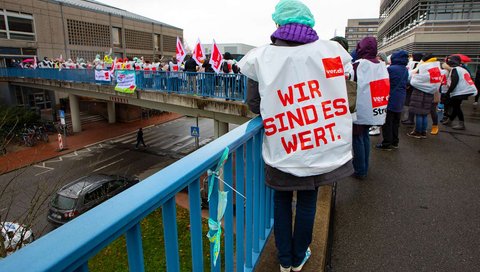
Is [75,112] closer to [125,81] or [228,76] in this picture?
[125,81]

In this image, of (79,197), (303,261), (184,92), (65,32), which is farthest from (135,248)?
(65,32)

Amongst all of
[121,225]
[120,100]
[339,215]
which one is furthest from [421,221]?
[120,100]

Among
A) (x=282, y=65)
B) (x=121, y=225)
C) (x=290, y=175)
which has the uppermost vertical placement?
(x=282, y=65)

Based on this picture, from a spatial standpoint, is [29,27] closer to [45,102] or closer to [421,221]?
[45,102]

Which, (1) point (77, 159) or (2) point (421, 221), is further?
(1) point (77, 159)

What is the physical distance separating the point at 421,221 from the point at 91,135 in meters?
30.5

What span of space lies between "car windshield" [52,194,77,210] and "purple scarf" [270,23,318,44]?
1223 centimetres

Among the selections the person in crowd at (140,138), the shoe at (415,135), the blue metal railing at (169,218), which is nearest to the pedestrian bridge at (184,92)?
the person in crowd at (140,138)

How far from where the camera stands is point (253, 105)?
2.01 m

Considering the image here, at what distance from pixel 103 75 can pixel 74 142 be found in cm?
1042

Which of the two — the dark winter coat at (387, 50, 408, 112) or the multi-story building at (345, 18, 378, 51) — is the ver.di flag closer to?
the dark winter coat at (387, 50, 408, 112)

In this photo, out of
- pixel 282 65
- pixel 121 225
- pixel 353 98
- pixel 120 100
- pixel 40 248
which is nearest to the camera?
pixel 40 248

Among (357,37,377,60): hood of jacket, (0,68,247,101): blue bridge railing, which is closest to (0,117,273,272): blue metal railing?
(357,37,377,60): hood of jacket

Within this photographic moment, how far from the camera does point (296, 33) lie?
1.85m
